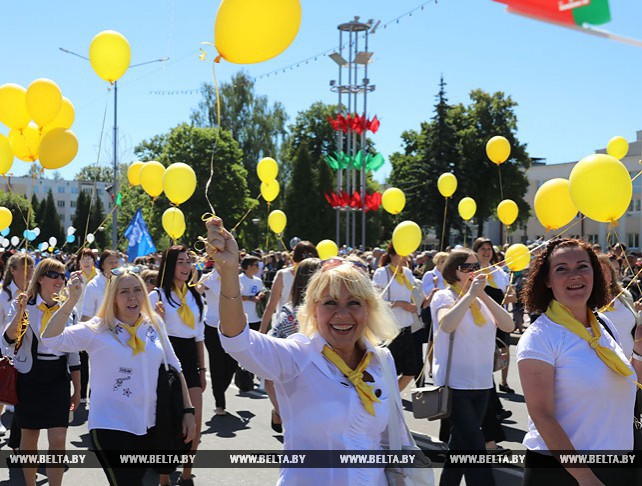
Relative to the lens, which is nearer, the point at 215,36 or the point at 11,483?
the point at 215,36

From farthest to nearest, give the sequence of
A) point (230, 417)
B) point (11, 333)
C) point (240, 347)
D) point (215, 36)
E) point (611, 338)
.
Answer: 1. point (230, 417)
2. point (11, 333)
3. point (215, 36)
4. point (611, 338)
5. point (240, 347)

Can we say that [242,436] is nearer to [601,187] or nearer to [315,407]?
[601,187]

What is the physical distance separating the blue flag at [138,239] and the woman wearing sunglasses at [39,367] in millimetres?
9157

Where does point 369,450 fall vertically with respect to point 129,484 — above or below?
above

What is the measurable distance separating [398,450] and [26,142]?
606cm

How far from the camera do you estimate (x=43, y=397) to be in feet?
17.9

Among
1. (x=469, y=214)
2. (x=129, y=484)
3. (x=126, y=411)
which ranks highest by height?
(x=469, y=214)

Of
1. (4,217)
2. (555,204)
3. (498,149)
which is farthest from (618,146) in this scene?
(4,217)

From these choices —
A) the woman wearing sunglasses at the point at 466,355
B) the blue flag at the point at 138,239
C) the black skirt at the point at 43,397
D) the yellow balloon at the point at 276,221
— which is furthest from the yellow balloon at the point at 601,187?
the blue flag at the point at 138,239

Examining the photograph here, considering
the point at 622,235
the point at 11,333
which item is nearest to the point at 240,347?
the point at 11,333

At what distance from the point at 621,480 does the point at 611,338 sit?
2.16 feet

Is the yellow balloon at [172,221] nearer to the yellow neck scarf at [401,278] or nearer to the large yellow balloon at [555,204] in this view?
the yellow neck scarf at [401,278]

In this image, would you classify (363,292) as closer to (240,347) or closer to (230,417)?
(240,347)

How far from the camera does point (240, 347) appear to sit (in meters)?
2.73
